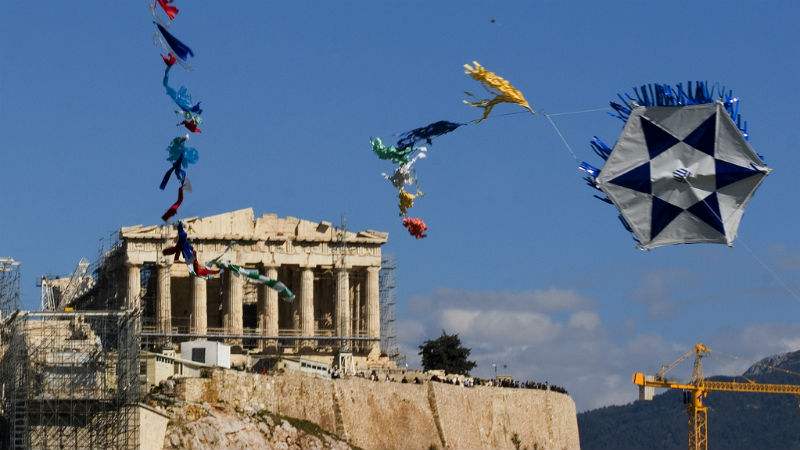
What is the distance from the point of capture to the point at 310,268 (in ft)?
466

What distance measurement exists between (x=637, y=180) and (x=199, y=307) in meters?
74.7

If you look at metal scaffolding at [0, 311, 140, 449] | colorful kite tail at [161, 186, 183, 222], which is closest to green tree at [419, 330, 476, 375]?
metal scaffolding at [0, 311, 140, 449]

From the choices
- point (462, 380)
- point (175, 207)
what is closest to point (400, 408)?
point (462, 380)

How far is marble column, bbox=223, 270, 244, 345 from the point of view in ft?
458

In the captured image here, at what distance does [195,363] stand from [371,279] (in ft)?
83.4

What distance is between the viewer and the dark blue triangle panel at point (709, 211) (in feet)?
221

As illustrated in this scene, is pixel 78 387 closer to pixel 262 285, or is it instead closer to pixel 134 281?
pixel 134 281

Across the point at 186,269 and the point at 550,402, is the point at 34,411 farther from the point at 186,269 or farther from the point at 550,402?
the point at 550,402

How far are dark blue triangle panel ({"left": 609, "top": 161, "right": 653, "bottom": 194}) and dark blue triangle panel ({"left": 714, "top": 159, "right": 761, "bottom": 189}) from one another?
2026 millimetres

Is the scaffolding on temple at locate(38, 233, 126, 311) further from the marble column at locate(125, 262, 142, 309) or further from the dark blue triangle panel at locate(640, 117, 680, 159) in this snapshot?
the dark blue triangle panel at locate(640, 117, 680, 159)


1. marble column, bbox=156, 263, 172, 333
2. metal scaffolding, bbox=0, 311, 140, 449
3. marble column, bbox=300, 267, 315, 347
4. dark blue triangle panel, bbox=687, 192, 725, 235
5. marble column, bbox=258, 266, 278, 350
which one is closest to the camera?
dark blue triangle panel, bbox=687, 192, 725, 235

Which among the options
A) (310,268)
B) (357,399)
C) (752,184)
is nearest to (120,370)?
(357,399)

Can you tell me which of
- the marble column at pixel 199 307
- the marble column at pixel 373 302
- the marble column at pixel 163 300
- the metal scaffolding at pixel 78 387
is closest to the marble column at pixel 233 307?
the marble column at pixel 199 307

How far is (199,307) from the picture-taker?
5492 inches
